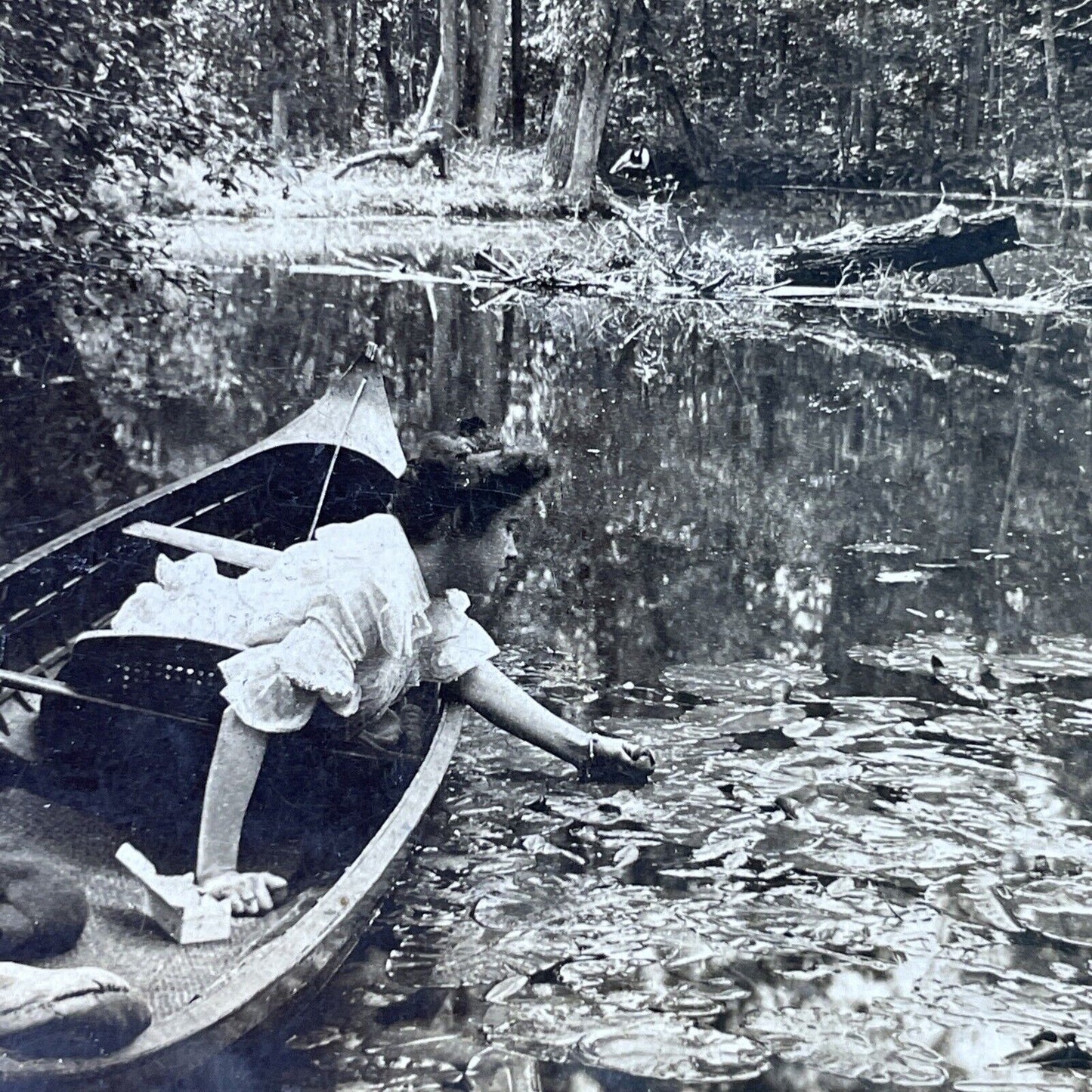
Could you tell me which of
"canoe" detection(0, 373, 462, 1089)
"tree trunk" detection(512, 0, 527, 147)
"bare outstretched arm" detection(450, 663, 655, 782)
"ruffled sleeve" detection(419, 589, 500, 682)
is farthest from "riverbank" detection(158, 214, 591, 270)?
"bare outstretched arm" detection(450, 663, 655, 782)

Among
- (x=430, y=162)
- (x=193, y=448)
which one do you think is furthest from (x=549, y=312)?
(x=193, y=448)

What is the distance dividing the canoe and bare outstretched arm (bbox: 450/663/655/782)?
0.08 meters

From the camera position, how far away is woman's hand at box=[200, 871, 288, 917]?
7.66ft

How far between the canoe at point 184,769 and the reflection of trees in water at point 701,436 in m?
0.16

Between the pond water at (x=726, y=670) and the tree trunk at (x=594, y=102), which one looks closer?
the pond water at (x=726, y=670)

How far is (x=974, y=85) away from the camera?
2.77 m

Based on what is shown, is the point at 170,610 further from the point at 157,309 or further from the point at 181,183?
the point at 181,183

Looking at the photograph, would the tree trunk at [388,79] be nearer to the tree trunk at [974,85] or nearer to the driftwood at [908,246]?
the driftwood at [908,246]

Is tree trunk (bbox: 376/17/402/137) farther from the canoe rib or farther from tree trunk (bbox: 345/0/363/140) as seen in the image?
the canoe rib

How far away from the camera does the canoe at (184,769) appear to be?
7.20 feet

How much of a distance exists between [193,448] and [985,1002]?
87.2 inches

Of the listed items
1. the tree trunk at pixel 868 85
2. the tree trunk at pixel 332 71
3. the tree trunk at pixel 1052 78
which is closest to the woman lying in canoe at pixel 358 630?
the tree trunk at pixel 332 71

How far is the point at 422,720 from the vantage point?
8.28 feet

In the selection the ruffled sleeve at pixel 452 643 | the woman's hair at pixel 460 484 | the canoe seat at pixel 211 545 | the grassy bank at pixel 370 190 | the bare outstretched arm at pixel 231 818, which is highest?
the grassy bank at pixel 370 190
